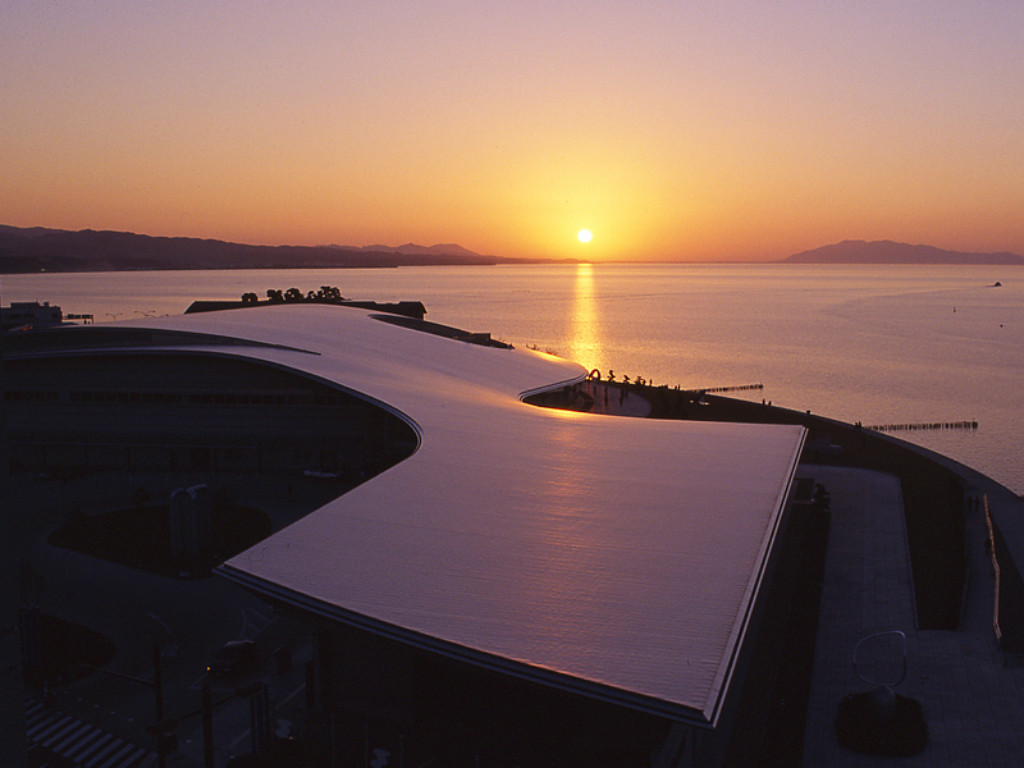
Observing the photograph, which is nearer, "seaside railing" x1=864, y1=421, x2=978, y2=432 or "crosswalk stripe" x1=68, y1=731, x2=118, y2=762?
"crosswalk stripe" x1=68, y1=731, x2=118, y2=762

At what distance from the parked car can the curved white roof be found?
4.38 metres

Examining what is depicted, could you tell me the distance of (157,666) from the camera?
1659 centimetres

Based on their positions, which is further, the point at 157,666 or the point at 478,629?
the point at 157,666

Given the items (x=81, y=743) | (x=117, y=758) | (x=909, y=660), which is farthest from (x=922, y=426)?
(x=81, y=743)

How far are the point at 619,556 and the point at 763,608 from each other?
9411 mm

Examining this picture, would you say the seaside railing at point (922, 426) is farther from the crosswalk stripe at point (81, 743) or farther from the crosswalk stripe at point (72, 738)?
the crosswalk stripe at point (72, 738)

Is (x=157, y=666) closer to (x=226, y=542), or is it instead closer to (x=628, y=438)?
(x=226, y=542)

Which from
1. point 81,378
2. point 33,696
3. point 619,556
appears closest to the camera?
point 619,556

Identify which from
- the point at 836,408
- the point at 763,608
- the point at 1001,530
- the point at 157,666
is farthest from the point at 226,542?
the point at 836,408

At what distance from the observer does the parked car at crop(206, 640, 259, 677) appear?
20828 millimetres

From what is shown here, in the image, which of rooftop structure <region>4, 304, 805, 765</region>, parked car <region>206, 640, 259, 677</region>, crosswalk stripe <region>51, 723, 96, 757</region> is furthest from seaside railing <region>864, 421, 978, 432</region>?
crosswalk stripe <region>51, 723, 96, 757</region>

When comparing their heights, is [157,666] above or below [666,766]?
above

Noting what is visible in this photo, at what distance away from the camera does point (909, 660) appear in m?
23.1

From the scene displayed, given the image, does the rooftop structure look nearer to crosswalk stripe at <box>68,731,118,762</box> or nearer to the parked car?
the parked car
